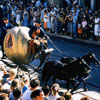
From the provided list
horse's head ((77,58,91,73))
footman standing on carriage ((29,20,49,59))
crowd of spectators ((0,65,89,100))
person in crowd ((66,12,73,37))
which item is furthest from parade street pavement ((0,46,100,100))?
person in crowd ((66,12,73,37))

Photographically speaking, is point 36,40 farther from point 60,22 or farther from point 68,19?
point 60,22

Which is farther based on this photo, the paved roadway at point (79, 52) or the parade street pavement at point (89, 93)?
the paved roadway at point (79, 52)

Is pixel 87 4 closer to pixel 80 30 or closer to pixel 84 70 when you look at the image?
pixel 80 30

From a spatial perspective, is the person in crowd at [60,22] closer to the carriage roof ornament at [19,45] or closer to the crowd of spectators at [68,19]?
the crowd of spectators at [68,19]

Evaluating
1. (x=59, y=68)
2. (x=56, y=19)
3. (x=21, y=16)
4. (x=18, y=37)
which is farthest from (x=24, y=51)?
(x=21, y=16)

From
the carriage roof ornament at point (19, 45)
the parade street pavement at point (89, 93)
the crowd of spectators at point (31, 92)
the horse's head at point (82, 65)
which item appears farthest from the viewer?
the carriage roof ornament at point (19, 45)

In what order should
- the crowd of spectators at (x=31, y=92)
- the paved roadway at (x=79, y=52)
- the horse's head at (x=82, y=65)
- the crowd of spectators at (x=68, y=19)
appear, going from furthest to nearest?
1. the crowd of spectators at (x=68, y=19)
2. the paved roadway at (x=79, y=52)
3. the horse's head at (x=82, y=65)
4. the crowd of spectators at (x=31, y=92)

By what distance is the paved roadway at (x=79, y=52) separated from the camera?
9.09 meters

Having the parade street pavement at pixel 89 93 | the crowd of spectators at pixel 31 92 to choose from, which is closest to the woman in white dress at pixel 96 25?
the parade street pavement at pixel 89 93

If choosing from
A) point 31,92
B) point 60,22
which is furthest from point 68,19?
point 31,92

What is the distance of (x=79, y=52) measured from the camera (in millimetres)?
14523

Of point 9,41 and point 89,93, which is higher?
point 9,41

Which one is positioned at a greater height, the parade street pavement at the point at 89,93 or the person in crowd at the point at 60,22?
the person in crowd at the point at 60,22

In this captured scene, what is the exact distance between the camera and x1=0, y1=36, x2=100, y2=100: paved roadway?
9.09 m
